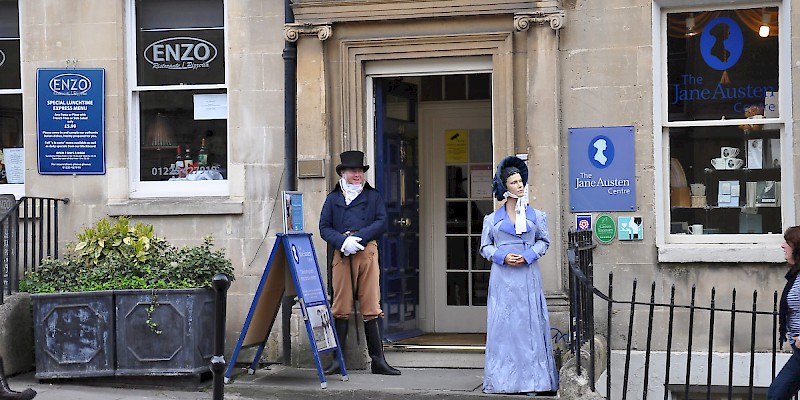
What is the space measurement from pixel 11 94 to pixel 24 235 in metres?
1.76

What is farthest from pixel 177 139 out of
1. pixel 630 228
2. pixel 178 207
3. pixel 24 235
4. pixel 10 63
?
pixel 630 228

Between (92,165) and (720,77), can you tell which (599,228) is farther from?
(92,165)

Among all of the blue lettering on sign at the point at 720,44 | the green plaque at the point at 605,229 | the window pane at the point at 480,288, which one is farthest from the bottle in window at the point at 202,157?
the blue lettering on sign at the point at 720,44

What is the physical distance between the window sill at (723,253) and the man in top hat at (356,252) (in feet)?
8.59

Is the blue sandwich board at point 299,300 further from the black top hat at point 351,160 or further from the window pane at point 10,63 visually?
the window pane at point 10,63

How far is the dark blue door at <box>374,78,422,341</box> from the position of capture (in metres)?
10.9

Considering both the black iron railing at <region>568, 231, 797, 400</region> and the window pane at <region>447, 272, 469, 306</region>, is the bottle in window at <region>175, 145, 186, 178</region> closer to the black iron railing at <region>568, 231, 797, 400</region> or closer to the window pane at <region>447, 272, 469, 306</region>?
the window pane at <region>447, 272, 469, 306</region>

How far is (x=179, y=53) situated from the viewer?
1113cm

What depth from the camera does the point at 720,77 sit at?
1012 centimetres

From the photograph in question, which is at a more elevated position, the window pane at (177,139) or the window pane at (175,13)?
the window pane at (175,13)

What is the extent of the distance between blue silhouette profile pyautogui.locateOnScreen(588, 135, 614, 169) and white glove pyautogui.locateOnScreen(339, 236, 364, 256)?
2284 mm

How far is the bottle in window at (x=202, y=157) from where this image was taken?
11055 millimetres

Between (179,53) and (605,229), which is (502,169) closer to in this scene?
(605,229)

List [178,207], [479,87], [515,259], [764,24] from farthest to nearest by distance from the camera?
1. [479,87]
2. [178,207]
3. [764,24]
4. [515,259]
